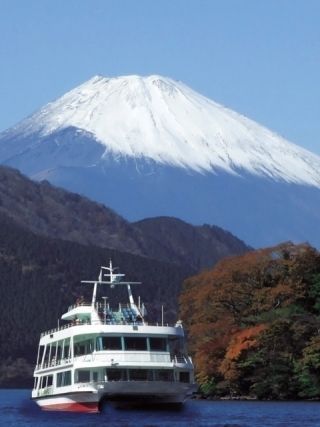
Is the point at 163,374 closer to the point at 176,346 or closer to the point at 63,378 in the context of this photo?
the point at 176,346

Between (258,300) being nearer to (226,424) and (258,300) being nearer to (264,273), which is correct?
(264,273)

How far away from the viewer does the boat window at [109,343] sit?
317 ft

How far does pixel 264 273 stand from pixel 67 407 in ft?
122

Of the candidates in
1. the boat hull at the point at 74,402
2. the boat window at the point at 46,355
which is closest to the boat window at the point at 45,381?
the boat window at the point at 46,355

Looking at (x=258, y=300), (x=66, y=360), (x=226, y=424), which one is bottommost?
(x=226, y=424)

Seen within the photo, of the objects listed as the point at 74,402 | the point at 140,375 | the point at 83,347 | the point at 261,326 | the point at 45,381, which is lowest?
the point at 74,402

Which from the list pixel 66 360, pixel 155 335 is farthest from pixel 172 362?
pixel 66 360

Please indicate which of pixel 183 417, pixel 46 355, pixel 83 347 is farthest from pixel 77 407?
pixel 46 355

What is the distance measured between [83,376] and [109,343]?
10.5 ft

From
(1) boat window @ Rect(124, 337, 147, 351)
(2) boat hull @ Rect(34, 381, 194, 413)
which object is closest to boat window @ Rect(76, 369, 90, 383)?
(2) boat hull @ Rect(34, 381, 194, 413)

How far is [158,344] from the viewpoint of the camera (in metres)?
97.8

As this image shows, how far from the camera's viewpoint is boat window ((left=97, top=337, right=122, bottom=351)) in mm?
96562

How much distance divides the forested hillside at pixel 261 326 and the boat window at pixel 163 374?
27.0 meters

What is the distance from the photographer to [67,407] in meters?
101
